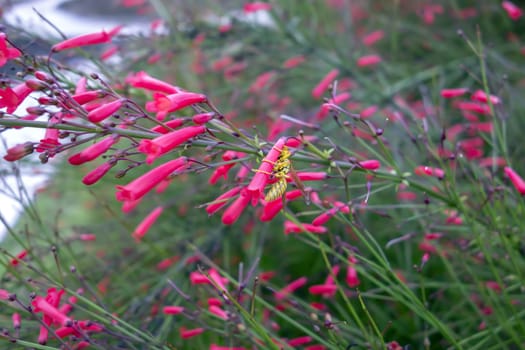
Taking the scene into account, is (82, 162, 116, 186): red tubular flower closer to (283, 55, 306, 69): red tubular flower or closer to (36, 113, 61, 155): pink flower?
(36, 113, 61, 155): pink flower

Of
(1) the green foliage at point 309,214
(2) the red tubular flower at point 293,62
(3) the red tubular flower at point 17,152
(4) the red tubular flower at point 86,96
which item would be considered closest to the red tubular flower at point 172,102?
(4) the red tubular flower at point 86,96

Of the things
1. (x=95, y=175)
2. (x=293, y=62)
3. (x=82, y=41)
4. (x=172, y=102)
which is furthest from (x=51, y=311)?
(x=293, y=62)

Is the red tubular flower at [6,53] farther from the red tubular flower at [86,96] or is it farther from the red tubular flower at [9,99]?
the red tubular flower at [86,96]

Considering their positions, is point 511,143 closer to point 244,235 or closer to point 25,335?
point 244,235

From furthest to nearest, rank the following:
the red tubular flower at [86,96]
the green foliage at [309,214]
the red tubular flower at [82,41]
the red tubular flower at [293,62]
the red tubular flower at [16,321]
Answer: the red tubular flower at [293,62] → the green foliage at [309,214] → the red tubular flower at [82,41] → the red tubular flower at [16,321] → the red tubular flower at [86,96]

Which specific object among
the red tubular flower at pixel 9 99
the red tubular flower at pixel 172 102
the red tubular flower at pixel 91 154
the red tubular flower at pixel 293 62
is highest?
the red tubular flower at pixel 9 99

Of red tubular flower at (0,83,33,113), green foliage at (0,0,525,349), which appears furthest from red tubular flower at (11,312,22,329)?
red tubular flower at (0,83,33,113)

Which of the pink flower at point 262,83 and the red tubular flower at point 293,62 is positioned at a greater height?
the red tubular flower at point 293,62
